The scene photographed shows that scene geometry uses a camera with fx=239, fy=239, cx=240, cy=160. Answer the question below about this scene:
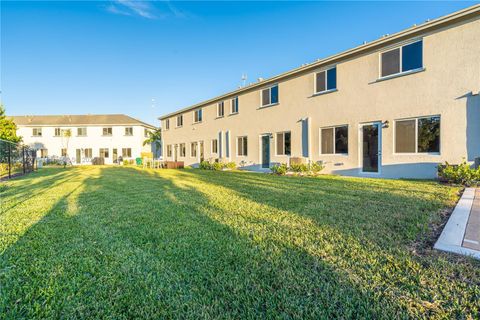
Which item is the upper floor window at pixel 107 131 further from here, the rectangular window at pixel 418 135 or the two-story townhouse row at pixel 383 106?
the rectangular window at pixel 418 135

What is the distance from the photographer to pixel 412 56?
9.24 metres

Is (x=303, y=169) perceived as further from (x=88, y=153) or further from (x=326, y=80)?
(x=88, y=153)

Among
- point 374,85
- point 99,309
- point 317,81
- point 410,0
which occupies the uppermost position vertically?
point 410,0

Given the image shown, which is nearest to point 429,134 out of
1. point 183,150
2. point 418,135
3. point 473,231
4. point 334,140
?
point 418,135

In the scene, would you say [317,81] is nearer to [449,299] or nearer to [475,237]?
[475,237]

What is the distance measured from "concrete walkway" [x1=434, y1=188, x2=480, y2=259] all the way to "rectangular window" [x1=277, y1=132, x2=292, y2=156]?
363 inches

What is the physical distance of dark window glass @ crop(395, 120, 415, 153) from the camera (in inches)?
364

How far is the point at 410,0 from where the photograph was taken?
1041cm

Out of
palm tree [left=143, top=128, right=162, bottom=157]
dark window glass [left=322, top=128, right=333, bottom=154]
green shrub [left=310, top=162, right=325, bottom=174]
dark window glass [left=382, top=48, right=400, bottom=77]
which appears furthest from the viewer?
palm tree [left=143, top=128, right=162, bottom=157]

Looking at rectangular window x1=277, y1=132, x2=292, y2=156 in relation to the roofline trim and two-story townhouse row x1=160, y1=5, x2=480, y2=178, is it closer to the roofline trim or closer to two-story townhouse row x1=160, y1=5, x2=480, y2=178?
two-story townhouse row x1=160, y1=5, x2=480, y2=178

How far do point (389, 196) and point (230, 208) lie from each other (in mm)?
3851

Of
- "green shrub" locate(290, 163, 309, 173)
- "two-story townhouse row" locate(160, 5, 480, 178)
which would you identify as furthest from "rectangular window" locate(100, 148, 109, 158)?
"green shrub" locate(290, 163, 309, 173)

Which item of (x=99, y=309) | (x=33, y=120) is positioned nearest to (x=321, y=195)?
(x=99, y=309)

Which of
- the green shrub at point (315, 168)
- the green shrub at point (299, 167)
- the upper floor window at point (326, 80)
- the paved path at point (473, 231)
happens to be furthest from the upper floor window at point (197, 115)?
the paved path at point (473, 231)
